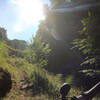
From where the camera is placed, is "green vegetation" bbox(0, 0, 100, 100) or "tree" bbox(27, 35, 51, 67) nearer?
"green vegetation" bbox(0, 0, 100, 100)

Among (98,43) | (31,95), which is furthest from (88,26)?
(31,95)

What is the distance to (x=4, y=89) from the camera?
3.74 metres

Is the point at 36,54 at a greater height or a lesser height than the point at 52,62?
greater

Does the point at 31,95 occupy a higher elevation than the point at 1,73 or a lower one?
lower

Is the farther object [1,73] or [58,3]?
[58,3]

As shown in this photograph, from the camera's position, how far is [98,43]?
7.10 meters

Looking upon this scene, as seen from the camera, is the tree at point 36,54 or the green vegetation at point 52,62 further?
the tree at point 36,54

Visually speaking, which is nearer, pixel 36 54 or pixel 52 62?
pixel 36 54

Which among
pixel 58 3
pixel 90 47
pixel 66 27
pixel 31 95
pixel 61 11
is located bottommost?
pixel 31 95

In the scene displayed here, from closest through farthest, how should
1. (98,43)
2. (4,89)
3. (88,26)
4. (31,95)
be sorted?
(4,89), (31,95), (98,43), (88,26)

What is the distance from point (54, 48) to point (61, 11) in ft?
22.9

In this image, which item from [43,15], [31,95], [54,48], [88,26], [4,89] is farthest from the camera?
[43,15]

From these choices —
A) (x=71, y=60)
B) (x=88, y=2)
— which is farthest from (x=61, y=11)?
(x=71, y=60)

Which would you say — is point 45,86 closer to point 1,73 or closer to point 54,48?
point 1,73
